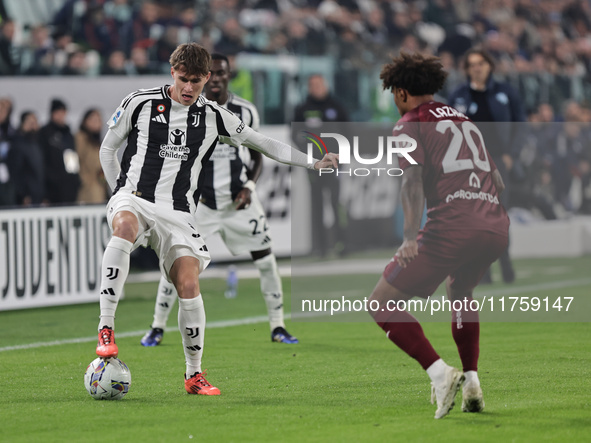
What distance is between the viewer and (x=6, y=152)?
41.2 feet

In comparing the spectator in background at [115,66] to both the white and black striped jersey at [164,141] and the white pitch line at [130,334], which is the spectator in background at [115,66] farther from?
the white and black striped jersey at [164,141]

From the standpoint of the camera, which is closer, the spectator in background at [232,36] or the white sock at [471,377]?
the white sock at [471,377]

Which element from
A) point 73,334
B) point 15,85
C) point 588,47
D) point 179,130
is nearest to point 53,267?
point 73,334

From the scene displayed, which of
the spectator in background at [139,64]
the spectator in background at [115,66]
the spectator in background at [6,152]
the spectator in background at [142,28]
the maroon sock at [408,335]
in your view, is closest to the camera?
the maroon sock at [408,335]

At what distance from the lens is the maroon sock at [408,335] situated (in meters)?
5.31

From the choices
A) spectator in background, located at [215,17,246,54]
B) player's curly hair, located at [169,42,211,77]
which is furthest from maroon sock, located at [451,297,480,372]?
spectator in background, located at [215,17,246,54]

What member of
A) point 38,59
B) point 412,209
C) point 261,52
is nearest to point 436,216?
point 412,209

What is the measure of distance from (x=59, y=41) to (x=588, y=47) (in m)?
14.4

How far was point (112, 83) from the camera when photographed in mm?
13773

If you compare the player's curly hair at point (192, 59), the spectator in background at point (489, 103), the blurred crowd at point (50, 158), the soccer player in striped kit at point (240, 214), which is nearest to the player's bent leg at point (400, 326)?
the player's curly hair at point (192, 59)

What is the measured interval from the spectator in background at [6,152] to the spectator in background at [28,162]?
0.24ft

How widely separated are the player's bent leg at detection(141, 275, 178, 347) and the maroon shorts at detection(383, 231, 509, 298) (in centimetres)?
323

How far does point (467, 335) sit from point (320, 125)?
30.8 ft

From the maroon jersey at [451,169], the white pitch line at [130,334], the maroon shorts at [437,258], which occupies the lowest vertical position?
the white pitch line at [130,334]
